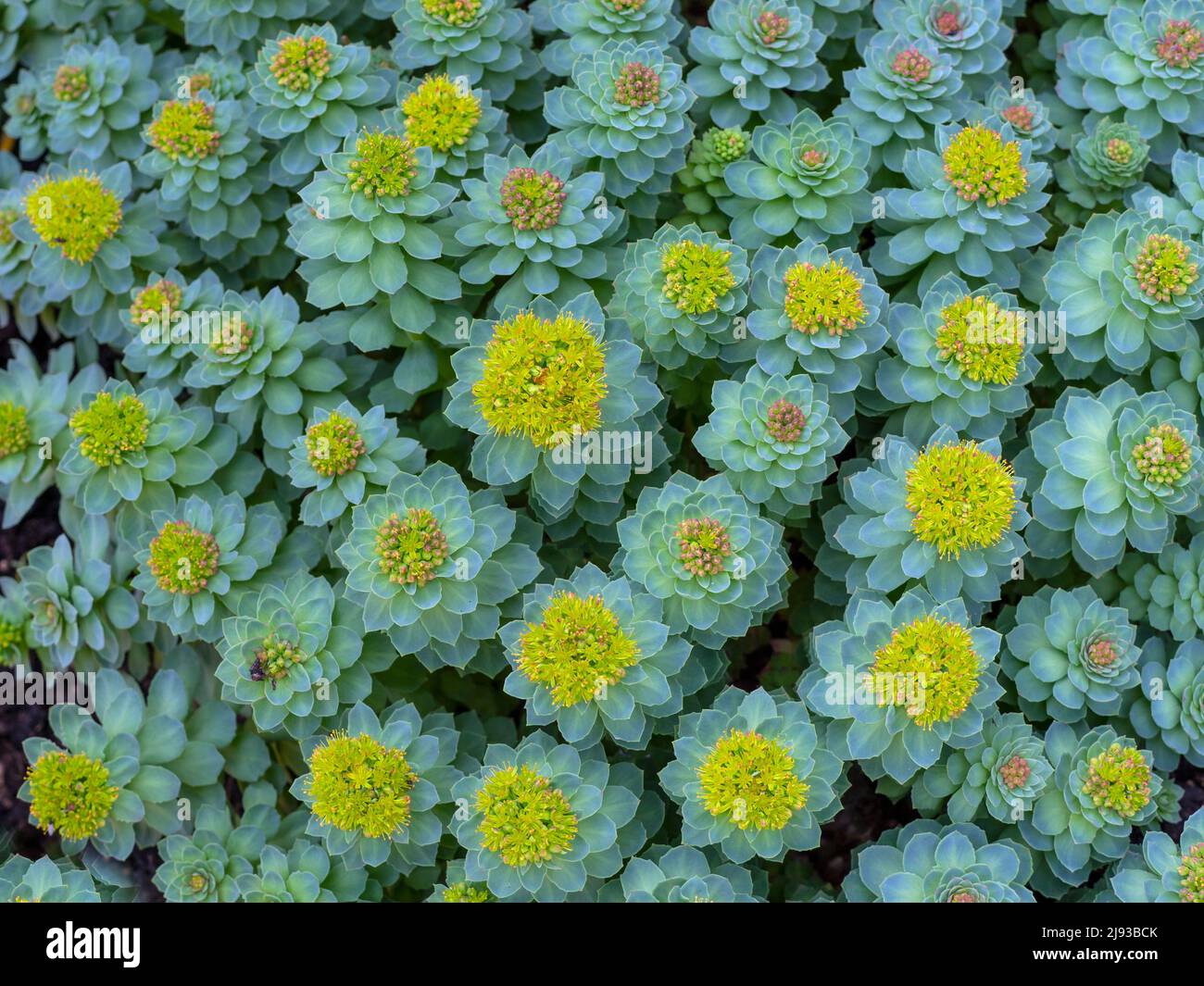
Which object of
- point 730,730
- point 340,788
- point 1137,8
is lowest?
point 340,788

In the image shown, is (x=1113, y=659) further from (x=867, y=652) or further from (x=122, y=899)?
(x=122, y=899)

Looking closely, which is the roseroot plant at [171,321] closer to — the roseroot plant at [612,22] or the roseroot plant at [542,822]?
the roseroot plant at [612,22]

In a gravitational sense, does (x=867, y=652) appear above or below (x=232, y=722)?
above

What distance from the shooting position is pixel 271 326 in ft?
15.4

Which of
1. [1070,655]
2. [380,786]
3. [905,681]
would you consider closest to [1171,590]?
[1070,655]

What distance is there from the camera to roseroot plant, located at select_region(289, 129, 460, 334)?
14.1 feet

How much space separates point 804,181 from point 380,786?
2.88 m

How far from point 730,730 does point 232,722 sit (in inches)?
86.6

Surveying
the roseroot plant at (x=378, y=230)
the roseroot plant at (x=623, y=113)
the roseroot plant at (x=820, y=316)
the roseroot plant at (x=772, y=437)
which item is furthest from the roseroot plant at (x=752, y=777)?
the roseroot plant at (x=623, y=113)

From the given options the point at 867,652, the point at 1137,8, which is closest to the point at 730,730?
the point at 867,652

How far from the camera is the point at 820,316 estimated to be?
13.8ft

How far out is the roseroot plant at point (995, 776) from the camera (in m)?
4.08
